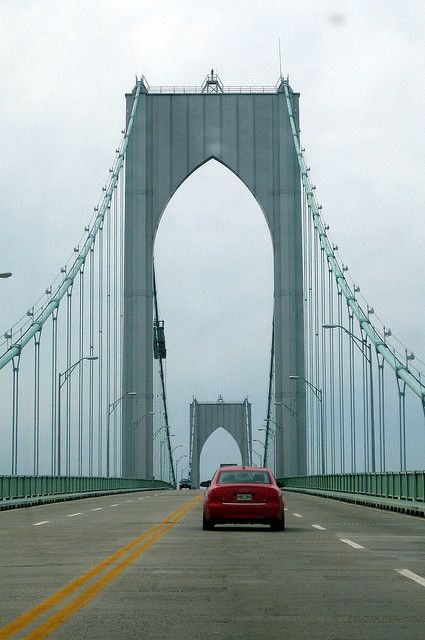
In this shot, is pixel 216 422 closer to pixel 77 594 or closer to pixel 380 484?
pixel 380 484

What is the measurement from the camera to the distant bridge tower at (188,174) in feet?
258

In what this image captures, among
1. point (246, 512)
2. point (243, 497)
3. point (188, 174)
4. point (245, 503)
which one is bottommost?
point (246, 512)

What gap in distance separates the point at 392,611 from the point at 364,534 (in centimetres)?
1092

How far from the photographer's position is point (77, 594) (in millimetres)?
10727

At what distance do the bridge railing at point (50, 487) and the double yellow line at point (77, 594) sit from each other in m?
20.8

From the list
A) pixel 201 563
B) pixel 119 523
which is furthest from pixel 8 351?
pixel 201 563

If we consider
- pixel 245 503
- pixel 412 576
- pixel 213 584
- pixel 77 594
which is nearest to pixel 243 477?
pixel 245 503

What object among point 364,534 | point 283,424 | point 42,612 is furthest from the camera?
point 283,424

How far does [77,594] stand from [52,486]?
37467 millimetres

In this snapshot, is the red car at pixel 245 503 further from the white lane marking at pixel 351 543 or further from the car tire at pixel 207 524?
the white lane marking at pixel 351 543

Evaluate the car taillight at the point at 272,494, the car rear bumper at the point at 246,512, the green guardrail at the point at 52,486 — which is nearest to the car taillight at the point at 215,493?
the car rear bumper at the point at 246,512

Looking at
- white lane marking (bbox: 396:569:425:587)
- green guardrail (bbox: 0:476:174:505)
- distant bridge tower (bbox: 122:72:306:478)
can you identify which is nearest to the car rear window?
white lane marking (bbox: 396:569:425:587)

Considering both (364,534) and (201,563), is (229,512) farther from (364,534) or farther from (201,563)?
(201,563)

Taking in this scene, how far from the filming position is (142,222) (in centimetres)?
8038
